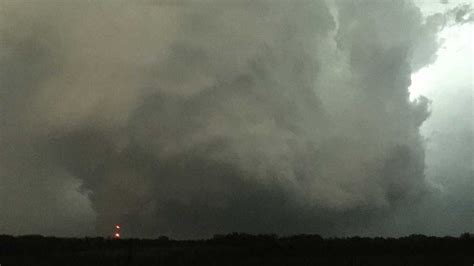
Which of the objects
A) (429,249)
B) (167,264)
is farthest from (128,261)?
(429,249)

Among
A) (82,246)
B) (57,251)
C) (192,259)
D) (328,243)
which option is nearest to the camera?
(192,259)

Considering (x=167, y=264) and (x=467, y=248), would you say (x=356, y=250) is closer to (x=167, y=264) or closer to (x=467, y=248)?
(x=467, y=248)

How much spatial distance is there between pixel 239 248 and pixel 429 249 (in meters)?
29.9

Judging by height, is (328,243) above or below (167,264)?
above

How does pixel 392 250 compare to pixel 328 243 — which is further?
pixel 328 243

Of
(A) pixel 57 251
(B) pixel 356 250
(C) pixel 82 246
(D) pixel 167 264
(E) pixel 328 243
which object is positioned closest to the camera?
(D) pixel 167 264

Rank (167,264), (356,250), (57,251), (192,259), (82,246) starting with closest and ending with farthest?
1. (167,264)
2. (192,259)
3. (57,251)
4. (82,246)
5. (356,250)

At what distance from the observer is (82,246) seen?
95750 millimetres

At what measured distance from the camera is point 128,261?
67.2 metres

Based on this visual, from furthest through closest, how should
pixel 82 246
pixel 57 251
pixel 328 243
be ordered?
pixel 328 243 < pixel 82 246 < pixel 57 251

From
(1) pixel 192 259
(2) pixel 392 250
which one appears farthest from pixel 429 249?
(1) pixel 192 259

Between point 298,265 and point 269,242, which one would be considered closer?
point 298,265

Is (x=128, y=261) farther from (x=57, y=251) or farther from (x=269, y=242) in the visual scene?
(x=269, y=242)

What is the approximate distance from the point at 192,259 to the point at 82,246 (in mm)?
29845
